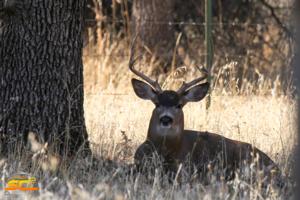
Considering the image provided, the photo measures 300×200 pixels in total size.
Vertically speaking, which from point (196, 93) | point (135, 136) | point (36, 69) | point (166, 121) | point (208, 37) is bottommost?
point (135, 136)

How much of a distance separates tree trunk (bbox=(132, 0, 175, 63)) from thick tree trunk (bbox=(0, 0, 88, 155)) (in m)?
5.97

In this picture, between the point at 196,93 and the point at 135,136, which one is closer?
the point at 196,93

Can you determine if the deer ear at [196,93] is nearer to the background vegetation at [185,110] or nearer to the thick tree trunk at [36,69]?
the background vegetation at [185,110]

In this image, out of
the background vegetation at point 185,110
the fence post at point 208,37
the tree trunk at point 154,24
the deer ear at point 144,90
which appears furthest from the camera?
the tree trunk at point 154,24

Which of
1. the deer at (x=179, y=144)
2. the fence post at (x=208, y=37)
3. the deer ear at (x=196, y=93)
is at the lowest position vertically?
the deer at (x=179, y=144)

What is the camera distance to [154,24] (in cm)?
1302

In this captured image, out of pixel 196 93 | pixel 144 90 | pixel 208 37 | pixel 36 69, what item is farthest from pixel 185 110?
pixel 36 69

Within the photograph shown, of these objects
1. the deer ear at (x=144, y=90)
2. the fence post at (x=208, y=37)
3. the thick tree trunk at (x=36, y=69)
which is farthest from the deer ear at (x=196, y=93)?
the fence post at (x=208, y=37)

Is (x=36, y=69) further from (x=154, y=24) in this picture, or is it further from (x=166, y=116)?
(x=154, y=24)

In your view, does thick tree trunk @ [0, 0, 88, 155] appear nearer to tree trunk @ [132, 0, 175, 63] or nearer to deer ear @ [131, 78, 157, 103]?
deer ear @ [131, 78, 157, 103]

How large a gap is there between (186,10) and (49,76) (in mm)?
9240

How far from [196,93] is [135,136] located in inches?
36.9

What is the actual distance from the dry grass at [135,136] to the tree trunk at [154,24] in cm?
87

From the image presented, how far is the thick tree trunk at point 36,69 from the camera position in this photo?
6641mm
